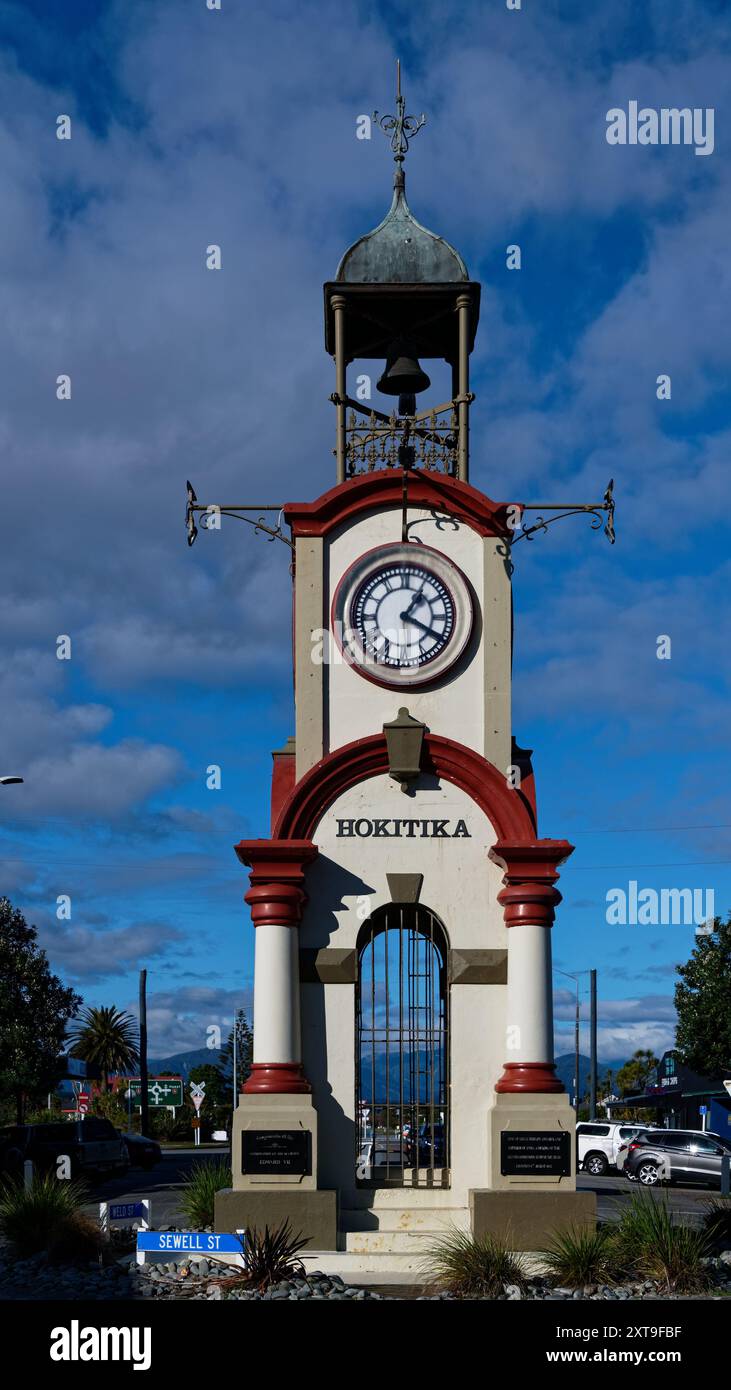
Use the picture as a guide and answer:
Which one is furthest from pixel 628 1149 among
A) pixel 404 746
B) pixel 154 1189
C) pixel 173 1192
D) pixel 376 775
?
pixel 404 746

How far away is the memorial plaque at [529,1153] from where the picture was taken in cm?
1650

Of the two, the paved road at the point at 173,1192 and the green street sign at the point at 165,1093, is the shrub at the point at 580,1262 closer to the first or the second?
the paved road at the point at 173,1192

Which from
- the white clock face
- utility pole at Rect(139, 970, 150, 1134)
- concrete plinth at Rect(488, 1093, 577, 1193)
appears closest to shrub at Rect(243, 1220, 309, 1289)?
concrete plinth at Rect(488, 1093, 577, 1193)

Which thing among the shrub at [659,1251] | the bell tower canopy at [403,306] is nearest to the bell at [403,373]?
the bell tower canopy at [403,306]

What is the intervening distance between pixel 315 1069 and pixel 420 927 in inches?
79.1

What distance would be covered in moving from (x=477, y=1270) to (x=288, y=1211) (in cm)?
252

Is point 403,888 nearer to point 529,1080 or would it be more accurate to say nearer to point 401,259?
point 529,1080

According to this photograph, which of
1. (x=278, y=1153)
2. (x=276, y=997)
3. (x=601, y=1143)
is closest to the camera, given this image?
(x=278, y=1153)

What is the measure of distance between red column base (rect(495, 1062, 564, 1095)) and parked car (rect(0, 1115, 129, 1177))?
19.4m

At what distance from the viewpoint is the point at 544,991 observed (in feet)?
55.7

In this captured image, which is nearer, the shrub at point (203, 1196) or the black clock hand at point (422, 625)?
the shrub at point (203, 1196)

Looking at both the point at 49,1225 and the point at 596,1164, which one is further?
the point at 596,1164

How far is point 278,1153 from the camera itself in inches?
649

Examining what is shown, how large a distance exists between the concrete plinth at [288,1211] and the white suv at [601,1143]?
26.8m
